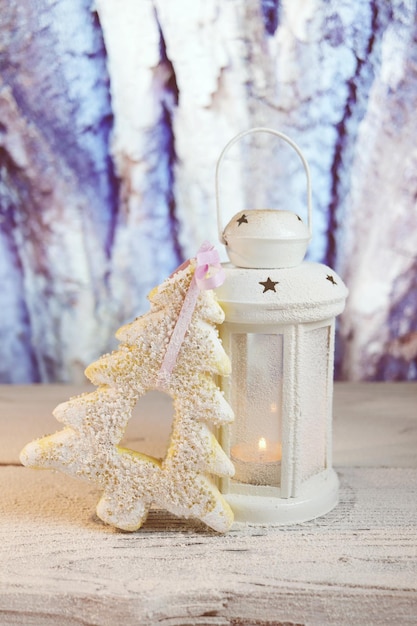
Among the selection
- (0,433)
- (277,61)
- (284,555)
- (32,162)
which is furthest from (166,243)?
(284,555)

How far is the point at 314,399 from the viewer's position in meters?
1.17

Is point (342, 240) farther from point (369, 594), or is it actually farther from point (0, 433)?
point (369, 594)

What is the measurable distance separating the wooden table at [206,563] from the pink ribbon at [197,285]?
262mm

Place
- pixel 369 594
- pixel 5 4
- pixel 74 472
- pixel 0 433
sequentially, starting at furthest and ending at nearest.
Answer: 1. pixel 5 4
2. pixel 0 433
3. pixel 74 472
4. pixel 369 594

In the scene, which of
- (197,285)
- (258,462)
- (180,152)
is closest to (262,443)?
(258,462)

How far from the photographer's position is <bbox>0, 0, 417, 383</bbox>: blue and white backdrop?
72.4 inches

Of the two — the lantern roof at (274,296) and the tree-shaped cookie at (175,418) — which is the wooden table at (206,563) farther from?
the lantern roof at (274,296)

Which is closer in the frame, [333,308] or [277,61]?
[333,308]

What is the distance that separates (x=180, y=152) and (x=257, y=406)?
94 cm

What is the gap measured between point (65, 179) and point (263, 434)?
1.01m

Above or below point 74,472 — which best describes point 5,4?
above

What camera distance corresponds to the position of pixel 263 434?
3.77 ft

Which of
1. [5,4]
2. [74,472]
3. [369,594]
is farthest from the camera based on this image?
[5,4]

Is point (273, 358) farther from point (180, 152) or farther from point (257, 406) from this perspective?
point (180, 152)
